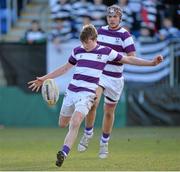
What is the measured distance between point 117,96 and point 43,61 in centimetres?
978

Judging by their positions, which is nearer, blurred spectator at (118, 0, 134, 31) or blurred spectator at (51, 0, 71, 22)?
blurred spectator at (118, 0, 134, 31)

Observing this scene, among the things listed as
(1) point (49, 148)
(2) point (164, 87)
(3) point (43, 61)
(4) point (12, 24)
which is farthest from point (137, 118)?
(1) point (49, 148)

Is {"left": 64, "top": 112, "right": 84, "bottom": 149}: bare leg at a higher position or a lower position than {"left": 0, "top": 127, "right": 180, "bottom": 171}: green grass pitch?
higher

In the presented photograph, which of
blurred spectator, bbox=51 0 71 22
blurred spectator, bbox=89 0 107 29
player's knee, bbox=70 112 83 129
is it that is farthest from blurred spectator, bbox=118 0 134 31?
player's knee, bbox=70 112 83 129

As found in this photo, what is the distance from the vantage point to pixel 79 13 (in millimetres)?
22734

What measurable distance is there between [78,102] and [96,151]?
106 inches

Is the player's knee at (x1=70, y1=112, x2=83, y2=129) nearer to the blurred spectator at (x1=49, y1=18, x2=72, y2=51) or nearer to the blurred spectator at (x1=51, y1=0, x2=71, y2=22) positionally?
the blurred spectator at (x1=49, y1=18, x2=72, y2=51)

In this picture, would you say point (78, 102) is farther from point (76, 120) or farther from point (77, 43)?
point (77, 43)

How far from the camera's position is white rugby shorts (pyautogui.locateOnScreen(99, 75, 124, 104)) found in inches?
508

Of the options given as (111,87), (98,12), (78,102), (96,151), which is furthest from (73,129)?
(98,12)

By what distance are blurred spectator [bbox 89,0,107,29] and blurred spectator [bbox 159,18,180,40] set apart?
1760 millimetres

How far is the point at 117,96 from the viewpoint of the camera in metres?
13.0

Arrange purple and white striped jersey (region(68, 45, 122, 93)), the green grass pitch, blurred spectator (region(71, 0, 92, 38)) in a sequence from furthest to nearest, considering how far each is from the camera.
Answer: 1. blurred spectator (region(71, 0, 92, 38))
2. purple and white striped jersey (region(68, 45, 122, 93))
3. the green grass pitch

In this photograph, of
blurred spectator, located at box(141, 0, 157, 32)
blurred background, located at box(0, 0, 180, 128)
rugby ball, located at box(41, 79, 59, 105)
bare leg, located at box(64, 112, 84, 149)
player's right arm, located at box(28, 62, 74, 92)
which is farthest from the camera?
blurred spectator, located at box(141, 0, 157, 32)
